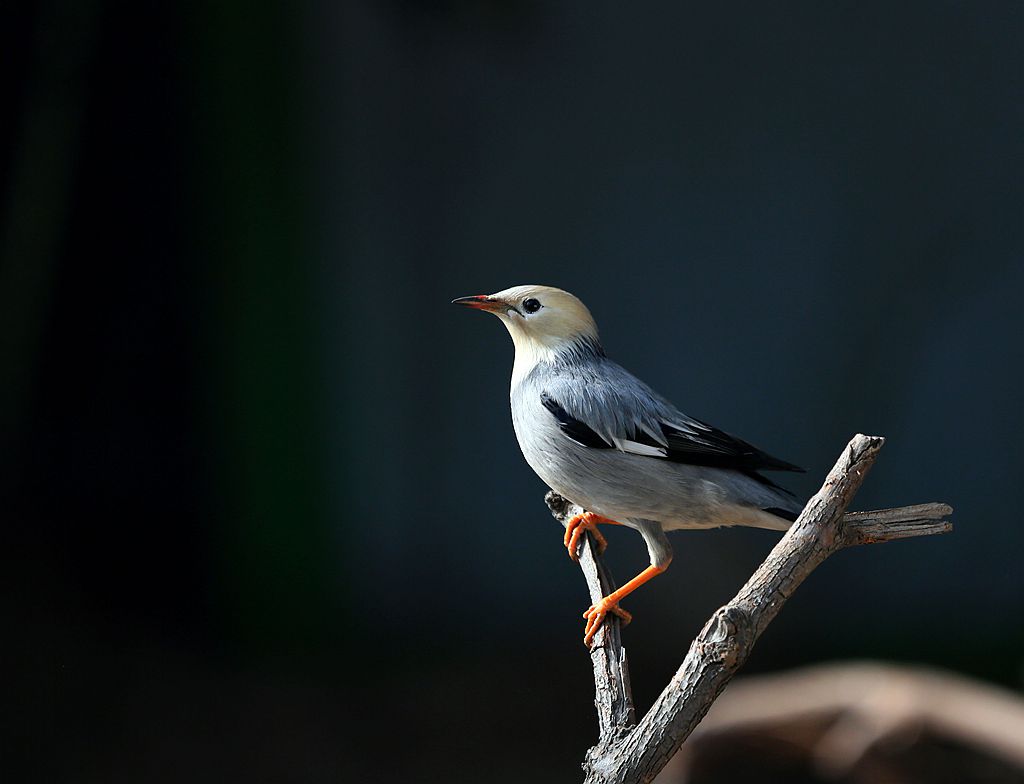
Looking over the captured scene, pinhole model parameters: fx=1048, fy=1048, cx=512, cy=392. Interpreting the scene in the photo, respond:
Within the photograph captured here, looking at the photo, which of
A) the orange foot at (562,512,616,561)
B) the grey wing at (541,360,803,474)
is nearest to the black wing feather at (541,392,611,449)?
the grey wing at (541,360,803,474)

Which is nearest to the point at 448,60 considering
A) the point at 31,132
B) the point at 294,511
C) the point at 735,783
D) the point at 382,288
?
the point at 382,288

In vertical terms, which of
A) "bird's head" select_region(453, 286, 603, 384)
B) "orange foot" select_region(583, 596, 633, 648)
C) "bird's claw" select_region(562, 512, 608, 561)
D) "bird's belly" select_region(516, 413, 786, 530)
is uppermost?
"bird's head" select_region(453, 286, 603, 384)

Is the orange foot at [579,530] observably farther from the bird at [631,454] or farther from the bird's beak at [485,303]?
the bird's beak at [485,303]

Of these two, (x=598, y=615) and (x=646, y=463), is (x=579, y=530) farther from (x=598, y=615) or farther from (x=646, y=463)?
(x=646, y=463)

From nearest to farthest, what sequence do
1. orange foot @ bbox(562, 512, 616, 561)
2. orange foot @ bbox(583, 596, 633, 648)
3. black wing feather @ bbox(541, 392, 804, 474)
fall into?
black wing feather @ bbox(541, 392, 804, 474)
orange foot @ bbox(583, 596, 633, 648)
orange foot @ bbox(562, 512, 616, 561)

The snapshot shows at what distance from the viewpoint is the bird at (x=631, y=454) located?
3.40ft

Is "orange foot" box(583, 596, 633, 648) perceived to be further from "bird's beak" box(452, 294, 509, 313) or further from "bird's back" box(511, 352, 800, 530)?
"bird's beak" box(452, 294, 509, 313)

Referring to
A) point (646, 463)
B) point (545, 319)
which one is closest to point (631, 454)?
point (646, 463)

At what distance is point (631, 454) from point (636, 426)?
30 millimetres

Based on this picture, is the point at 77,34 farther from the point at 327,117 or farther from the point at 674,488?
the point at 674,488

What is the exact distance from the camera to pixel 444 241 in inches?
110

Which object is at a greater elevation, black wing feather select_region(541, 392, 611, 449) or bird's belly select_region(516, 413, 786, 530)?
black wing feather select_region(541, 392, 611, 449)

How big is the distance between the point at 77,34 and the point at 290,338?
0.90 m

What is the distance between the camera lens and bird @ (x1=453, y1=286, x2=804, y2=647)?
3.40 ft
